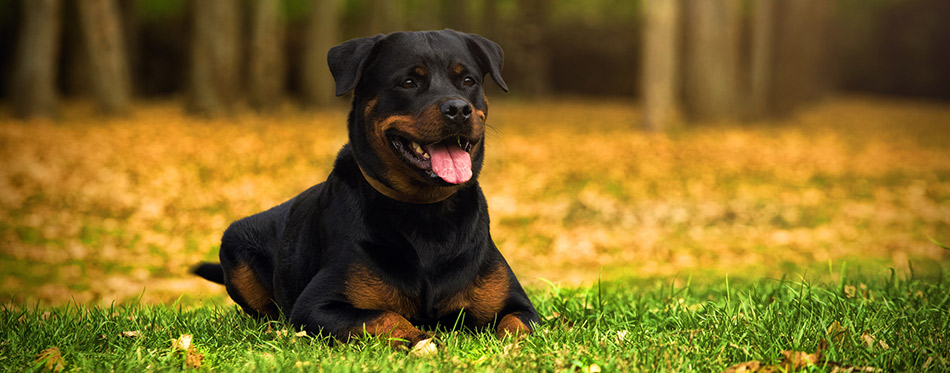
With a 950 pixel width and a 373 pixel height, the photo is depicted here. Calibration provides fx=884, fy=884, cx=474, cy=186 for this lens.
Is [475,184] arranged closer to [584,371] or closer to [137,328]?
[584,371]

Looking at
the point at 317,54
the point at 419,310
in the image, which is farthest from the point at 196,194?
the point at 317,54

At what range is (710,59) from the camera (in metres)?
19.5

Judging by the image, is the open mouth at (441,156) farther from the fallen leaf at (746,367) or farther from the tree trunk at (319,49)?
the tree trunk at (319,49)

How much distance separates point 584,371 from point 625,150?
40.5 ft

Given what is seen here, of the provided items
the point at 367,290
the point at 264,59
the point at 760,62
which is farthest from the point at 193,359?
the point at 760,62

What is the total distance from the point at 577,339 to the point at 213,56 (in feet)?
51.8

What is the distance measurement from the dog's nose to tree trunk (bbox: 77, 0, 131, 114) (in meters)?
16.2

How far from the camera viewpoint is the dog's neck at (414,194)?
3925 millimetres

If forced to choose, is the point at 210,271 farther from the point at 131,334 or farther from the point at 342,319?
the point at 342,319

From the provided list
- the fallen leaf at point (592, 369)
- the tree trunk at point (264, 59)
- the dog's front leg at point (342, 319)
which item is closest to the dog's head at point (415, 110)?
the dog's front leg at point (342, 319)

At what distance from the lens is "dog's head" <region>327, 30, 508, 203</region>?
3.74 meters

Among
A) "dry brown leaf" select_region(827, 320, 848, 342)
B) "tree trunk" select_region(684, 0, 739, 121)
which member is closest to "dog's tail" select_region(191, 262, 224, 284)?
"dry brown leaf" select_region(827, 320, 848, 342)

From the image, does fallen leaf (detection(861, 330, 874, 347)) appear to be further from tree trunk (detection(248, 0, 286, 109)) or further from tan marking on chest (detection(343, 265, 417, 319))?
tree trunk (detection(248, 0, 286, 109))

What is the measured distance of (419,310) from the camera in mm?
3934
